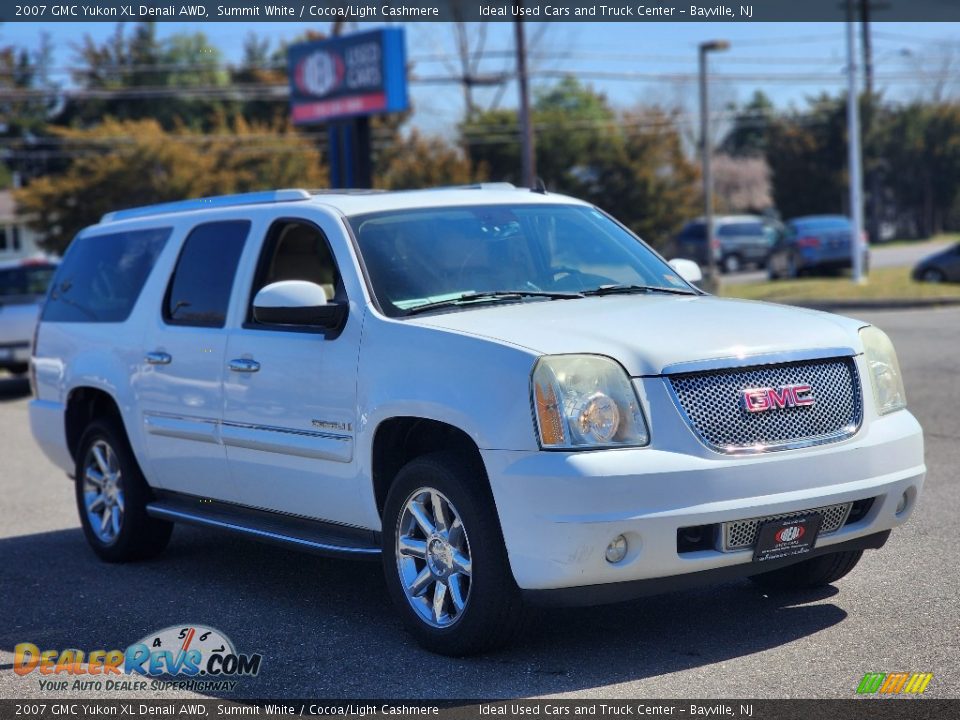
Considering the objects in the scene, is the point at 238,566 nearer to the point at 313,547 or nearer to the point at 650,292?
the point at 313,547

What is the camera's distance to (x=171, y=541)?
8344 millimetres

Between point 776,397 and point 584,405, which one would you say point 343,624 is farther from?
point 776,397

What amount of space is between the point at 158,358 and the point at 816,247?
27.6 meters

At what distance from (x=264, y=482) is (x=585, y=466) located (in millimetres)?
2154

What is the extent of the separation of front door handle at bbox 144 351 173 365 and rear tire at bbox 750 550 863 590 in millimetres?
3302

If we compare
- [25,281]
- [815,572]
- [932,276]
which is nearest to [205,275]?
[815,572]

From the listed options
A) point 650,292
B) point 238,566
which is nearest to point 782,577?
point 650,292

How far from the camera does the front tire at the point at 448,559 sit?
5.07m

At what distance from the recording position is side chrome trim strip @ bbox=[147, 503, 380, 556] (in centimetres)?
582

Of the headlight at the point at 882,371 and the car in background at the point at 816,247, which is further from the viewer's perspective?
the car in background at the point at 816,247

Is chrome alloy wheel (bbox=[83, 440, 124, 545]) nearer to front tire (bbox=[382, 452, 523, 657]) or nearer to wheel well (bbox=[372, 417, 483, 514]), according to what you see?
wheel well (bbox=[372, 417, 483, 514])

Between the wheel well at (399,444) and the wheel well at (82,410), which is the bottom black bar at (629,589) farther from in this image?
the wheel well at (82,410)

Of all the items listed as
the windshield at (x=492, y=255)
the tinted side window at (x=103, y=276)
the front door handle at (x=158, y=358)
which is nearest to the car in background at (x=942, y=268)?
the windshield at (x=492, y=255)

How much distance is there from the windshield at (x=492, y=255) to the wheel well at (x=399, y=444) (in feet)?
1.69
